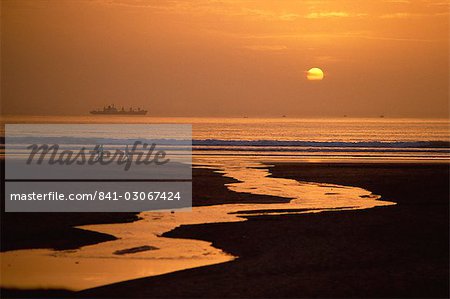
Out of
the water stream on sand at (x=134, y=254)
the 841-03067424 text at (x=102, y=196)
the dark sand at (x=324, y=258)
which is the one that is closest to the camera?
the dark sand at (x=324, y=258)

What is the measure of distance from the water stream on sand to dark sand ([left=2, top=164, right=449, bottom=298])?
0.52 meters

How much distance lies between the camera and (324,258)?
14.3 metres

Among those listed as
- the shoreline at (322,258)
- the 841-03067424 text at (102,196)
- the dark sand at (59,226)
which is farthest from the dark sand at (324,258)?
the 841-03067424 text at (102,196)

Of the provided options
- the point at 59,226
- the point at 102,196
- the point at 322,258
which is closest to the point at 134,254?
the point at 322,258

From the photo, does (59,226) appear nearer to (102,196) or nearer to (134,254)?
(134,254)

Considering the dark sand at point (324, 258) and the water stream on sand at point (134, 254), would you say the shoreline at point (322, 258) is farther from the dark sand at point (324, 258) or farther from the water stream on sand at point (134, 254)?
the water stream on sand at point (134, 254)

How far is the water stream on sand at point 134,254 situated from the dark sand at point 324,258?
20.6 inches

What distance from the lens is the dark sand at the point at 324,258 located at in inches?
459

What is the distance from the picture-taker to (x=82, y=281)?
1202cm

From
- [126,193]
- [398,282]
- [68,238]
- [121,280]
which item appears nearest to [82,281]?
[121,280]

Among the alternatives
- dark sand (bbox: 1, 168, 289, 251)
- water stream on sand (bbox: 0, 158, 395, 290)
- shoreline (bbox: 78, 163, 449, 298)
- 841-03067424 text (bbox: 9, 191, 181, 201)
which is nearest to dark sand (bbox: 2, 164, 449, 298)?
shoreline (bbox: 78, 163, 449, 298)

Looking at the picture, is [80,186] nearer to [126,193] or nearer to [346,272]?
[126,193]

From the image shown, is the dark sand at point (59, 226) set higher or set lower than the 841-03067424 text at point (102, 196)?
lower

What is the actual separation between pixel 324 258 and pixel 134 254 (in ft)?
12.8
